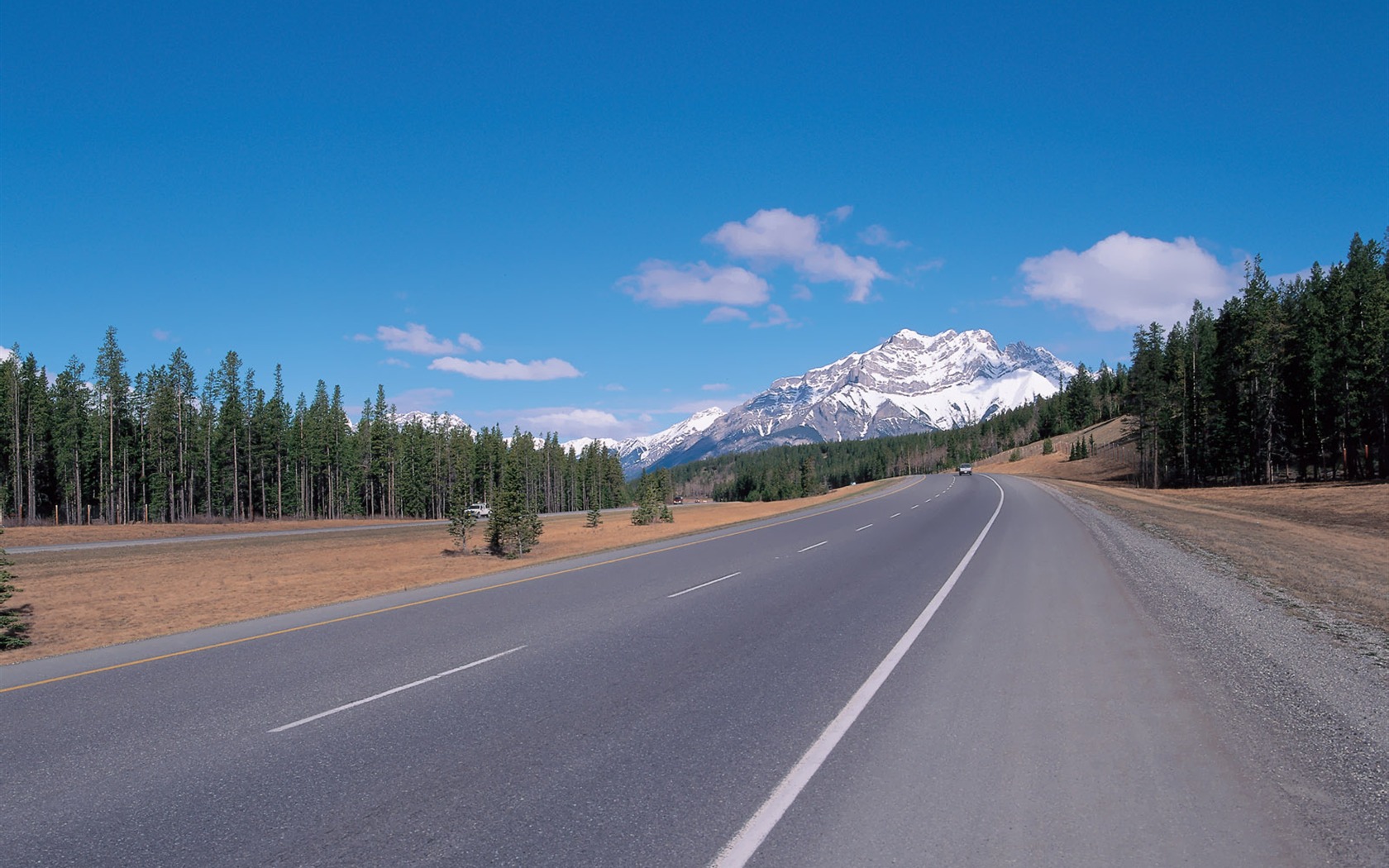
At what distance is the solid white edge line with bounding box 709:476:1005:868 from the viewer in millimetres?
3824

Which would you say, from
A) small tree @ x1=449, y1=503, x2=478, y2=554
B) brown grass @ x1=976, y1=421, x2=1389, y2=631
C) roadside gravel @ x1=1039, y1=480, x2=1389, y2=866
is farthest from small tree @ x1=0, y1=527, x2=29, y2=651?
brown grass @ x1=976, y1=421, x2=1389, y2=631

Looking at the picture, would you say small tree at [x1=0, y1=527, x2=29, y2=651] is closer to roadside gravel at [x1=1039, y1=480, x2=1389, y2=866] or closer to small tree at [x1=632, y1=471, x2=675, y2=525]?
roadside gravel at [x1=1039, y1=480, x2=1389, y2=866]

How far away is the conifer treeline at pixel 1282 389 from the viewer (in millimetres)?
50219

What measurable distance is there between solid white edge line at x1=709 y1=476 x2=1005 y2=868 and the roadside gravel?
111 inches

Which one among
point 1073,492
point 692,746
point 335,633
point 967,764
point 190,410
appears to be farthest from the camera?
point 190,410

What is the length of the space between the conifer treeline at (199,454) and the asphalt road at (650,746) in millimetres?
42383

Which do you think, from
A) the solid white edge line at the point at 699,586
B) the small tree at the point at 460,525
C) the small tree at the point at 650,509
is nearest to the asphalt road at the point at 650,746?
the solid white edge line at the point at 699,586

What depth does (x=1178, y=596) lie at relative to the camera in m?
11.7

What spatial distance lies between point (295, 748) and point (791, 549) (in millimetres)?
15920

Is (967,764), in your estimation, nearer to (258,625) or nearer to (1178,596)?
(1178,596)

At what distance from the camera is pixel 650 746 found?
17.7 ft

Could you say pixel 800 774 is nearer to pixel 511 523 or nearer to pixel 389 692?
pixel 389 692

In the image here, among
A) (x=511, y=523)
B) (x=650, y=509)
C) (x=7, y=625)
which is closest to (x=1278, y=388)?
(x=650, y=509)

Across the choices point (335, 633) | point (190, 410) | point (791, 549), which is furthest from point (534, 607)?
point (190, 410)
